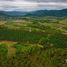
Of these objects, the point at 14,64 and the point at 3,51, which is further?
the point at 3,51

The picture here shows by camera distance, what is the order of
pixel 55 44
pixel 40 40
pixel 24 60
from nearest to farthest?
1. pixel 24 60
2. pixel 55 44
3. pixel 40 40

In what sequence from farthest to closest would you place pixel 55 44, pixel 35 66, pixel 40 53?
pixel 55 44, pixel 40 53, pixel 35 66

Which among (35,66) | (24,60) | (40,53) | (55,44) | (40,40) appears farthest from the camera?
(40,40)

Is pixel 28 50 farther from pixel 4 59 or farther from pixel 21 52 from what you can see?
pixel 4 59

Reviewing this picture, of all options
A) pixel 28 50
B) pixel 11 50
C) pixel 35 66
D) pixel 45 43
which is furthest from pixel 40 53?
pixel 45 43

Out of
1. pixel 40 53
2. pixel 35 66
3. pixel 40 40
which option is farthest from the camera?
pixel 40 40

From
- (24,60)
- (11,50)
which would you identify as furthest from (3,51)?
(24,60)

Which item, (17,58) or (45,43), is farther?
(45,43)

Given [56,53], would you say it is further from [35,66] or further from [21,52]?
[35,66]
